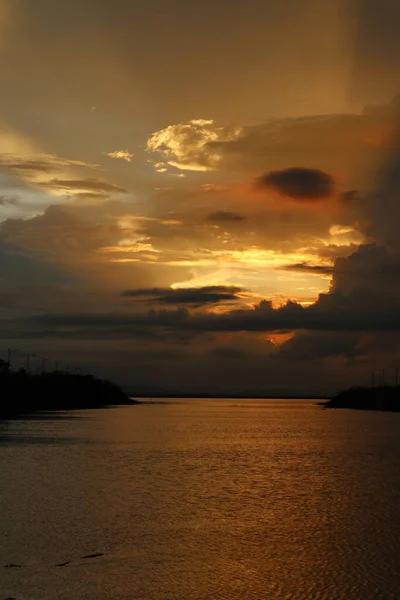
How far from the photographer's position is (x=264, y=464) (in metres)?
56.1

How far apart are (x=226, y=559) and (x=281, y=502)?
12686 millimetres

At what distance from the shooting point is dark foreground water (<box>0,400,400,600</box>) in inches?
835

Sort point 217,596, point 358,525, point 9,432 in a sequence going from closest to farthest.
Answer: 1. point 217,596
2. point 358,525
3. point 9,432

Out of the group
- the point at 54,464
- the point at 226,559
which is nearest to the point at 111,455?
the point at 54,464

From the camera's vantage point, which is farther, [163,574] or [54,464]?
[54,464]

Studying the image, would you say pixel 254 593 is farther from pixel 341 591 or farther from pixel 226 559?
pixel 226 559

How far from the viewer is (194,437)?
86.7 m

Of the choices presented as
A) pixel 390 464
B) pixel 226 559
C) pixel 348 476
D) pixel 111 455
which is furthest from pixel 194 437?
pixel 226 559

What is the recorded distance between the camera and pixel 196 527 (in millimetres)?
29812

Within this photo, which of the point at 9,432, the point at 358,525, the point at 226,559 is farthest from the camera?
the point at 9,432

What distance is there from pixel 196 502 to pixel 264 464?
21.1 metres

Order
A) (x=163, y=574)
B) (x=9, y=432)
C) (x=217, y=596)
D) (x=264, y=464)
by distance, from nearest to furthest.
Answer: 1. (x=217, y=596)
2. (x=163, y=574)
3. (x=264, y=464)
4. (x=9, y=432)

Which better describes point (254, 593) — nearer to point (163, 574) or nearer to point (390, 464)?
point (163, 574)

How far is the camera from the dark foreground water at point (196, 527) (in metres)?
21.2
